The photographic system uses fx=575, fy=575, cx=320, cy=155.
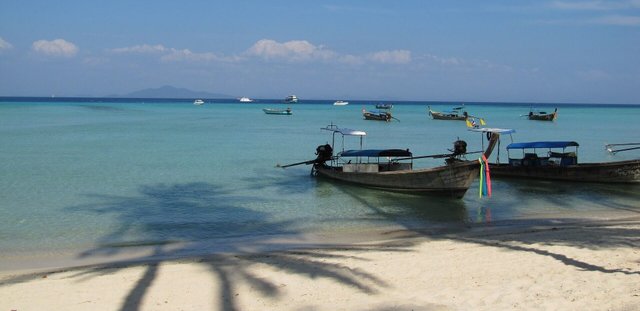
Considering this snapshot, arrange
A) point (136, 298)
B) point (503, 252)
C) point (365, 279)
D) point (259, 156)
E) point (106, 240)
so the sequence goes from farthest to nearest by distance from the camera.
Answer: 1. point (259, 156)
2. point (106, 240)
3. point (503, 252)
4. point (365, 279)
5. point (136, 298)

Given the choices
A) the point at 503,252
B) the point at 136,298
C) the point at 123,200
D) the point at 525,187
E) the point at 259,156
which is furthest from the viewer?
the point at 259,156

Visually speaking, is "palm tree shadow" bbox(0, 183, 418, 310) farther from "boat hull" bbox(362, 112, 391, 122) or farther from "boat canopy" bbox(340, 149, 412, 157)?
"boat hull" bbox(362, 112, 391, 122)

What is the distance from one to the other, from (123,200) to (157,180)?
4.35m

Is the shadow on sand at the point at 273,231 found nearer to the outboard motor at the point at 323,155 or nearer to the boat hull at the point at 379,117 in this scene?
the outboard motor at the point at 323,155

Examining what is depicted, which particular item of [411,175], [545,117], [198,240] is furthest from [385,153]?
[545,117]

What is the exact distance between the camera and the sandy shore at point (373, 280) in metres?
7.44

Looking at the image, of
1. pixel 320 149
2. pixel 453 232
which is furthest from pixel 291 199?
pixel 453 232

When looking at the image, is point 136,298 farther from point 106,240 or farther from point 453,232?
point 453,232

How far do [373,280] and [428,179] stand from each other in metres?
10.1

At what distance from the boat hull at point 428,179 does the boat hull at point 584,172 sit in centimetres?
596

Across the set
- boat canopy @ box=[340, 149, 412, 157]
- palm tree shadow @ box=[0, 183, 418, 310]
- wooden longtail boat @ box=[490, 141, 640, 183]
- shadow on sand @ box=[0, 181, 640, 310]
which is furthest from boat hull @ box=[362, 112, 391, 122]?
palm tree shadow @ box=[0, 183, 418, 310]

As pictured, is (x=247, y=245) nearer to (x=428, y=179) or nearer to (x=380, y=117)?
(x=428, y=179)

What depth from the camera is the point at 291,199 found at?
18.8 meters

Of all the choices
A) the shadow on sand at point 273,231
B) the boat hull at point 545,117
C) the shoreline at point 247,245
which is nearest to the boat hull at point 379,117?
the boat hull at point 545,117
